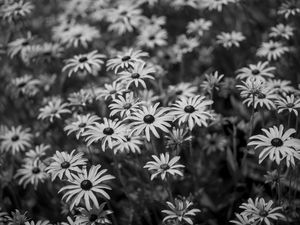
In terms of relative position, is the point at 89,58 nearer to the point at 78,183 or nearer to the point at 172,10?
the point at 78,183

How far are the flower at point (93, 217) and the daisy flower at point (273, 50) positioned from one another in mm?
3420

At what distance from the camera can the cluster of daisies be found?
454 cm

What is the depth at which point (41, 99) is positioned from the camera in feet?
24.6

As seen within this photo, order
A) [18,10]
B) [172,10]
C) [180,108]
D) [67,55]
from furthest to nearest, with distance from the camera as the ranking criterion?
[172,10] < [67,55] < [18,10] < [180,108]

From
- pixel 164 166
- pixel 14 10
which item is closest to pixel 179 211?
pixel 164 166

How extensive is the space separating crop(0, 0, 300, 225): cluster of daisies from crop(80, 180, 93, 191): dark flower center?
0.03 metres

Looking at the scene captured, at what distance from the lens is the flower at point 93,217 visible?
4.32 m

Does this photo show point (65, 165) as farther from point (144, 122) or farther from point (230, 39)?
point (230, 39)

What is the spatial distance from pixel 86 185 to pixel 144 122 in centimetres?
97

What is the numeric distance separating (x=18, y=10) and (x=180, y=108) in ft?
12.2

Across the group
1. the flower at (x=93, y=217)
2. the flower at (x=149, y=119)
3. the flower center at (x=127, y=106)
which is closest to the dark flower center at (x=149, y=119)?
the flower at (x=149, y=119)

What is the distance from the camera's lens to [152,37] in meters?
7.39

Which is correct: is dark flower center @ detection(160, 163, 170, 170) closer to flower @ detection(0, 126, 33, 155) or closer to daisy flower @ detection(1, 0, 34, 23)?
flower @ detection(0, 126, 33, 155)

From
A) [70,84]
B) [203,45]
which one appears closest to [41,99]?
[70,84]
